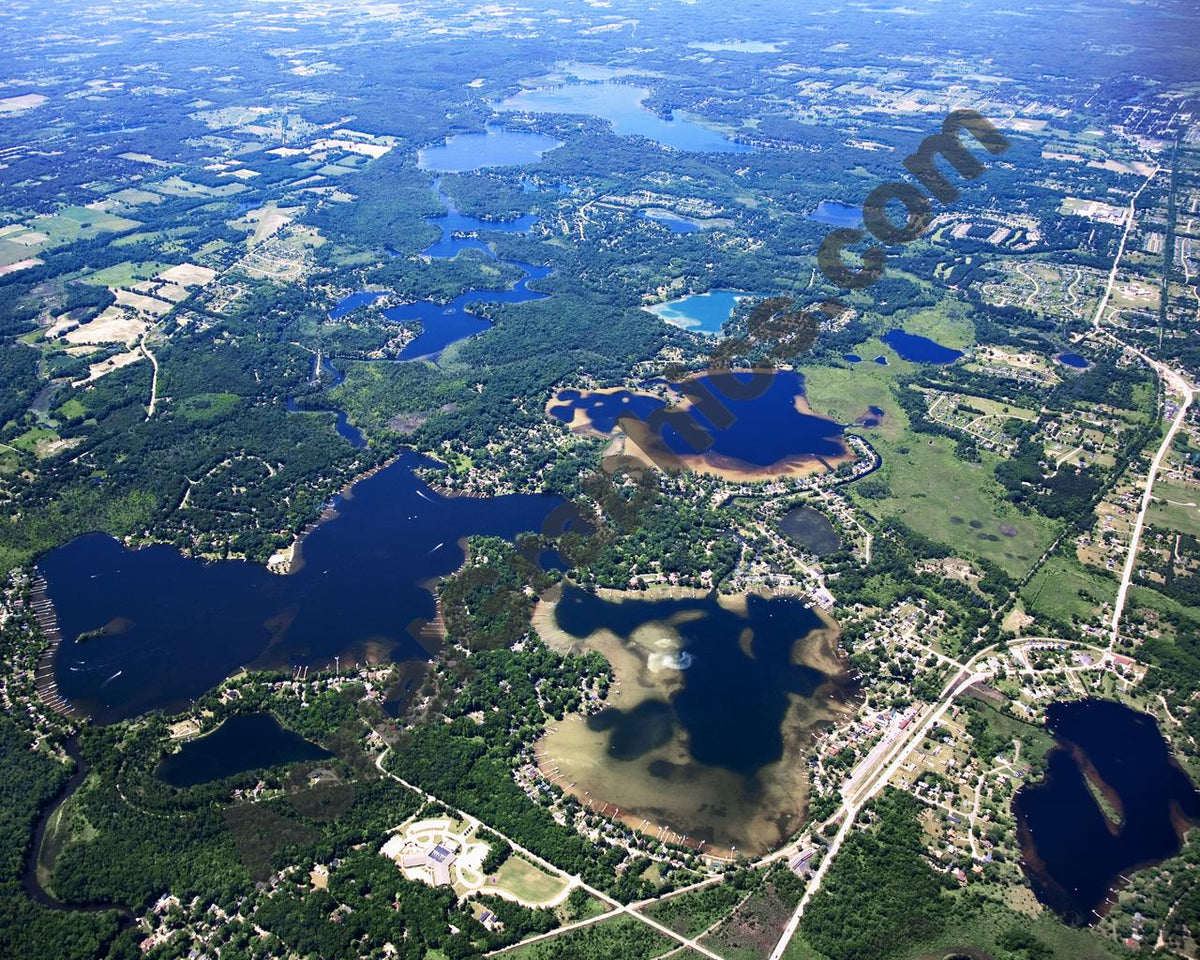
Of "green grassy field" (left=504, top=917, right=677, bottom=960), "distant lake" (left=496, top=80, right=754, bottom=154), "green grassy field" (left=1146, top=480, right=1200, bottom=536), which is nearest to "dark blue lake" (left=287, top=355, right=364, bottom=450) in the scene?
"green grassy field" (left=504, top=917, right=677, bottom=960)

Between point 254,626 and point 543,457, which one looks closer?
point 254,626

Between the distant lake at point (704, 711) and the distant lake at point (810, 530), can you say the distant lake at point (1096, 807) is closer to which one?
the distant lake at point (704, 711)

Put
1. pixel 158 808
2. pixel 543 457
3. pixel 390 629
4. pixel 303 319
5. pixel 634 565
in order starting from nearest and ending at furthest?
pixel 158 808, pixel 390 629, pixel 634 565, pixel 543 457, pixel 303 319

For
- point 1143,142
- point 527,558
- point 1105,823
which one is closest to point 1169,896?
point 1105,823

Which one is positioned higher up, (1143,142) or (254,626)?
(1143,142)

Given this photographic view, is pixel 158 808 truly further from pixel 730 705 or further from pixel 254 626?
pixel 730 705

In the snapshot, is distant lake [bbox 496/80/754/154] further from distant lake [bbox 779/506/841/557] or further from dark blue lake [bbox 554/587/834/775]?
dark blue lake [bbox 554/587/834/775]

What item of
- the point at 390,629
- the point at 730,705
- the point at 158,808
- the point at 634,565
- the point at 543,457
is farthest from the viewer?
the point at 543,457

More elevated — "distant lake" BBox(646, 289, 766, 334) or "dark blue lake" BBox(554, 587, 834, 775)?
"distant lake" BBox(646, 289, 766, 334)
